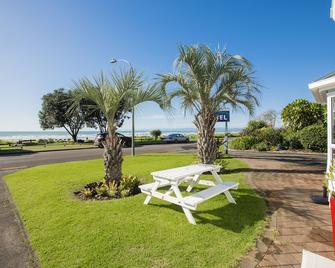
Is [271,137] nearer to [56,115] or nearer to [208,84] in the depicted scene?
[208,84]

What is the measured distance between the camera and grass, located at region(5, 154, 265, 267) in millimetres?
3420

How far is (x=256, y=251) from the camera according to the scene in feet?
11.6

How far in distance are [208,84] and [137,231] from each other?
6338 millimetres

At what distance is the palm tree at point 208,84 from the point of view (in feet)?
28.5

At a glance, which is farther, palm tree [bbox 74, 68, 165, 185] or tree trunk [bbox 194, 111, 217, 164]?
tree trunk [bbox 194, 111, 217, 164]

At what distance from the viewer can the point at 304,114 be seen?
19516 millimetres

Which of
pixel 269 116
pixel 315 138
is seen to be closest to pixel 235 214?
pixel 315 138

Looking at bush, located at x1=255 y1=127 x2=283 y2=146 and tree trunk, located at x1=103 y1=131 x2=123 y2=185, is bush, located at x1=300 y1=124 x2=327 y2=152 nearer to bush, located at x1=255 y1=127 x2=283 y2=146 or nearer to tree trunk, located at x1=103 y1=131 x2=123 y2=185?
bush, located at x1=255 y1=127 x2=283 y2=146

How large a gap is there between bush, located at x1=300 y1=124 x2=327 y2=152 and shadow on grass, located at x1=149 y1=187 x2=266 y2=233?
1271 centimetres

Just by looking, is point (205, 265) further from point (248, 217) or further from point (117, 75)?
point (117, 75)

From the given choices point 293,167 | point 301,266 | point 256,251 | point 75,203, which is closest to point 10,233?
point 75,203

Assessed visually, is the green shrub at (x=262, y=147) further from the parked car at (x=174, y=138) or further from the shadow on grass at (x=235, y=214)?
the parked car at (x=174, y=138)

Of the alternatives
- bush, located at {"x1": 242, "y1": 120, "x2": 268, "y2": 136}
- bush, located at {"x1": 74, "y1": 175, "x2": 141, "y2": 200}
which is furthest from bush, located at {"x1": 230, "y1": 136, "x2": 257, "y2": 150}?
bush, located at {"x1": 74, "y1": 175, "x2": 141, "y2": 200}

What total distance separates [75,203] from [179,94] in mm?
5814
